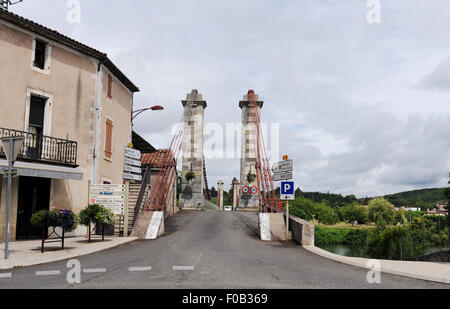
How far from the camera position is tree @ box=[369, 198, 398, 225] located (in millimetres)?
95938

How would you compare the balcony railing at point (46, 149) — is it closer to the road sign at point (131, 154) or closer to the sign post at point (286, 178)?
the road sign at point (131, 154)

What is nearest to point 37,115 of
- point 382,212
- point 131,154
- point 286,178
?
point 131,154

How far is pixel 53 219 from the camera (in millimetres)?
11484

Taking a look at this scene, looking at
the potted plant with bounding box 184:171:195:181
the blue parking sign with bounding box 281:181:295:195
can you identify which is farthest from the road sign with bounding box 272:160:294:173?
the potted plant with bounding box 184:171:195:181

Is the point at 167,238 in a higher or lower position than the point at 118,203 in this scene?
lower

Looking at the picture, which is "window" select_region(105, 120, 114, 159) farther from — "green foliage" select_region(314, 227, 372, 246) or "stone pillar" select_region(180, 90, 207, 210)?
"green foliage" select_region(314, 227, 372, 246)

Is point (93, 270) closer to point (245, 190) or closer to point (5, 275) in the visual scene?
point (5, 275)

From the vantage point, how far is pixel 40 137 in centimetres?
1566

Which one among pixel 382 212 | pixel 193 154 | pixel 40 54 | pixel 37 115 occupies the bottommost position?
pixel 382 212

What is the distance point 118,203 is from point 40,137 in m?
4.26

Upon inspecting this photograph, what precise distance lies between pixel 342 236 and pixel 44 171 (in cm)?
7187
